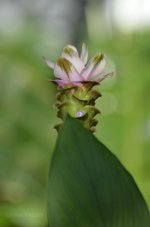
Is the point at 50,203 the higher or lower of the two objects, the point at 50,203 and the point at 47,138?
the lower

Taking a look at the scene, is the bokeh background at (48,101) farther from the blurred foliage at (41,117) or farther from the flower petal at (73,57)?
the flower petal at (73,57)

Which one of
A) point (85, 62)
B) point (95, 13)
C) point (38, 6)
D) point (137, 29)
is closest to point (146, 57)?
point (137, 29)

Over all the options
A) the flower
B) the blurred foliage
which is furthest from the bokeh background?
the flower

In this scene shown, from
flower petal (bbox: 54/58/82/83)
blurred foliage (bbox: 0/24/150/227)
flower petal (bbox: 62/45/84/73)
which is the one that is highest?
blurred foliage (bbox: 0/24/150/227)

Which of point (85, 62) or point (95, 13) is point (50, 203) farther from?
point (95, 13)

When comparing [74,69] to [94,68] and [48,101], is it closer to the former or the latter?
[94,68]

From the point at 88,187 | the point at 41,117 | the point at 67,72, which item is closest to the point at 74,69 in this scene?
the point at 67,72

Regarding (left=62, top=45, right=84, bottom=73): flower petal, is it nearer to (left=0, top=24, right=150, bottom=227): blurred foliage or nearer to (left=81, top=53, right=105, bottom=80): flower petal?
(left=81, top=53, right=105, bottom=80): flower petal
